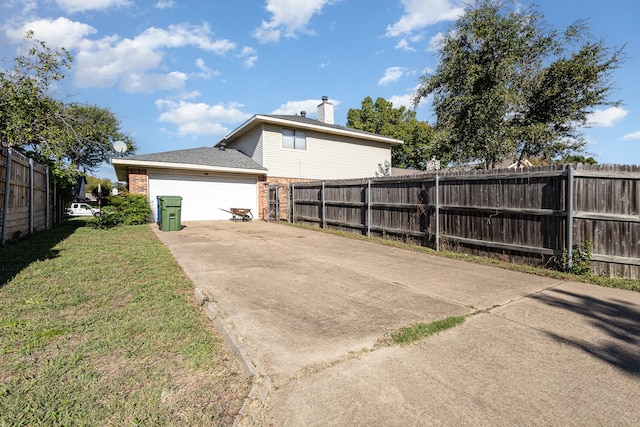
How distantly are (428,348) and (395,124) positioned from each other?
34.5 metres

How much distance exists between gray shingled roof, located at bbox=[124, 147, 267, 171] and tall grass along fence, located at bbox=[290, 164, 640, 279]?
9205 millimetres

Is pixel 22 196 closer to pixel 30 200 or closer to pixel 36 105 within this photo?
pixel 30 200

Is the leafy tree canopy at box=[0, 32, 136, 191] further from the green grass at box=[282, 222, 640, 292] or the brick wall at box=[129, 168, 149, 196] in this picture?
the green grass at box=[282, 222, 640, 292]

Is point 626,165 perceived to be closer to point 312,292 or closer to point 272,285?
point 312,292

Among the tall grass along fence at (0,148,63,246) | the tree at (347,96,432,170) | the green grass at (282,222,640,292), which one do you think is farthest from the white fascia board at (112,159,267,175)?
the tree at (347,96,432,170)

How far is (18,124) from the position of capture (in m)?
9.62

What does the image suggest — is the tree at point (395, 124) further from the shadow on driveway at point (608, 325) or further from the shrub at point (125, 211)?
the shadow on driveway at point (608, 325)

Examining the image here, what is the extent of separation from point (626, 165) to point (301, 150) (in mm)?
15131

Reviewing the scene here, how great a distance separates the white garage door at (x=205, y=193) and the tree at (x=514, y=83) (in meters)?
10.7

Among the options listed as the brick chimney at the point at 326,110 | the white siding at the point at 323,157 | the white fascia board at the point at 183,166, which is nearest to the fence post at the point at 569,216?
the white fascia board at the point at 183,166

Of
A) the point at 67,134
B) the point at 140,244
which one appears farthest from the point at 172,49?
the point at 140,244

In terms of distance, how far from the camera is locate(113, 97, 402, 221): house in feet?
49.4

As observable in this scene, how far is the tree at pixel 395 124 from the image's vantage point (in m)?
33.9

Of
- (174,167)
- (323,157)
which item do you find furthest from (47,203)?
(323,157)
